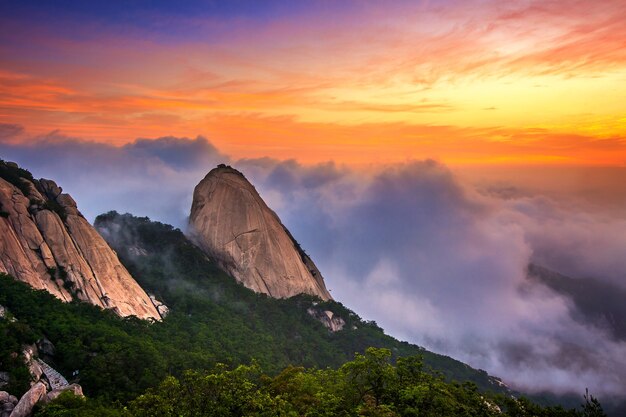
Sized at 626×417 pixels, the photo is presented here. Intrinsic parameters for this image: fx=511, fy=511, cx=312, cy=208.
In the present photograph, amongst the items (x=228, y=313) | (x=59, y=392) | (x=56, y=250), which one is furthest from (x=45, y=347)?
(x=228, y=313)

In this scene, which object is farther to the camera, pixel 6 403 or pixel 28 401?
pixel 6 403

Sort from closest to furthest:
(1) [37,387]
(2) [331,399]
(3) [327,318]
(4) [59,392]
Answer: (2) [331,399] → (1) [37,387] → (4) [59,392] → (3) [327,318]

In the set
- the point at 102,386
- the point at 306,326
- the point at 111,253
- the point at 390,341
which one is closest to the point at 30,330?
the point at 102,386

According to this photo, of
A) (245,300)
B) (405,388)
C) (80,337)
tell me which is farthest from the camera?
(245,300)

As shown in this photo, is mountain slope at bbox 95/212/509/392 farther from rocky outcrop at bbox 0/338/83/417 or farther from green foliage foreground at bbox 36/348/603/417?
green foliage foreground at bbox 36/348/603/417

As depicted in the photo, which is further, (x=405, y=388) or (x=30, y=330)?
(x=30, y=330)

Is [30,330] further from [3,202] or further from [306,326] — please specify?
[306,326]

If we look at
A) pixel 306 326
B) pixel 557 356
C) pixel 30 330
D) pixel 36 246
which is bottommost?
pixel 557 356

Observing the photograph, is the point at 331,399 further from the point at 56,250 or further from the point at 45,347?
the point at 56,250
